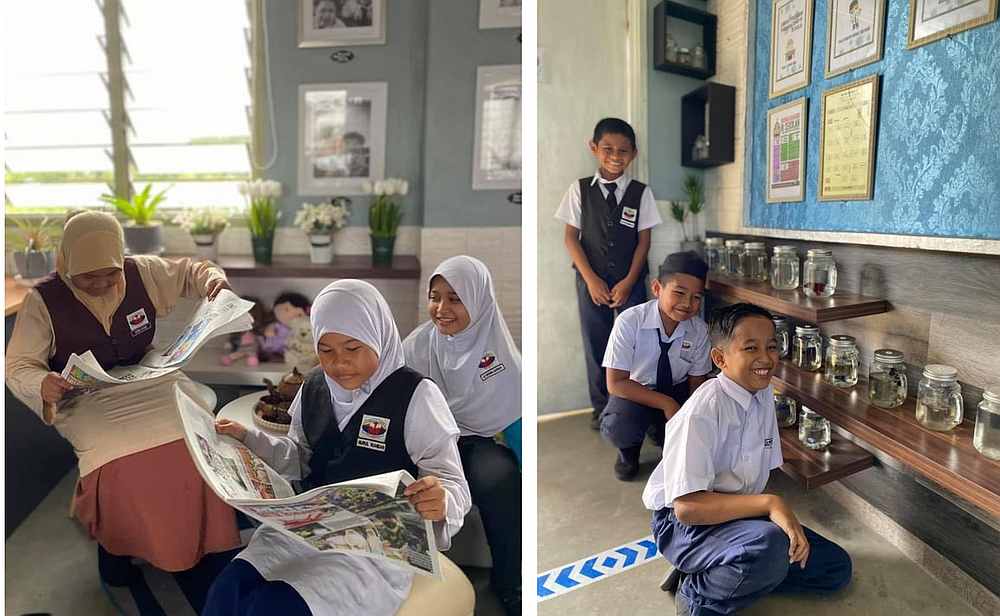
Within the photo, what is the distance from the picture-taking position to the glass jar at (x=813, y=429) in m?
0.86

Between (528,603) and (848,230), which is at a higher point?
(848,230)

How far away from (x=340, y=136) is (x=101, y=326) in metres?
0.56

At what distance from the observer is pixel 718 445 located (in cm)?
95

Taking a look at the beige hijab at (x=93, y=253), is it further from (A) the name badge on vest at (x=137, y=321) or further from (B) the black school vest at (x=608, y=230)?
(B) the black school vest at (x=608, y=230)

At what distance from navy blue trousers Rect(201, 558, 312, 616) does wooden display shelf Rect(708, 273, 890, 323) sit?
2.45 ft

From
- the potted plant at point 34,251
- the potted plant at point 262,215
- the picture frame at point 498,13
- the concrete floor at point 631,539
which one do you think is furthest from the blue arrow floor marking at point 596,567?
the potted plant at point 34,251

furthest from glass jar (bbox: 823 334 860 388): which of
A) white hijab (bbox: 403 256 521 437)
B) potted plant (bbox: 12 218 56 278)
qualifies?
potted plant (bbox: 12 218 56 278)

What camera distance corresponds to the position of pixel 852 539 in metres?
0.91

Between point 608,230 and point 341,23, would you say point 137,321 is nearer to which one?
point 341,23

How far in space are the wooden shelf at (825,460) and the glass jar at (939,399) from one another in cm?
10

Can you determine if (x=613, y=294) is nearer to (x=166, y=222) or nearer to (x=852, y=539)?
(x=852, y=539)

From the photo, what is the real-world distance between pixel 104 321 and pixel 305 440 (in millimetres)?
438

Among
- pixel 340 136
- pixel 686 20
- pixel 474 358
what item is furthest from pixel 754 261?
pixel 340 136

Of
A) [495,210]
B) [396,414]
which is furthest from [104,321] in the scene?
[495,210]
